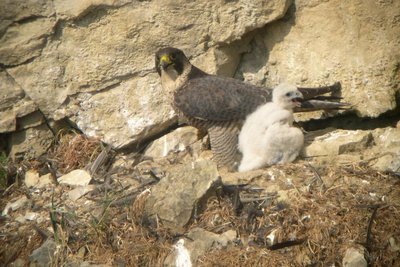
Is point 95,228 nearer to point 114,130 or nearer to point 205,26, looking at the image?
point 114,130

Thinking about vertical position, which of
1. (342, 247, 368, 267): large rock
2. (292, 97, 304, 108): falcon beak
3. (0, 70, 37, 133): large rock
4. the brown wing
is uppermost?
(0, 70, 37, 133): large rock

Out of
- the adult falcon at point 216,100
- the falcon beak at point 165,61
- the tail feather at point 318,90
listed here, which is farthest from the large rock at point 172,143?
the tail feather at point 318,90

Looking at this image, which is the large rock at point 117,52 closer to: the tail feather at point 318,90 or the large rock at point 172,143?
the large rock at point 172,143

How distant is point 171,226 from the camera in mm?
4605

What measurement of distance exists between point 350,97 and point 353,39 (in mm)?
508

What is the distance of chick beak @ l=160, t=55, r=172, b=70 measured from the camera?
5.57 meters

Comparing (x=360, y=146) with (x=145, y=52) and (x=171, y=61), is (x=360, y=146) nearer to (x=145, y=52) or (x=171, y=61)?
(x=171, y=61)

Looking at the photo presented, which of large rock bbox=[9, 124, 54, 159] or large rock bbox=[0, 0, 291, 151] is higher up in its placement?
large rock bbox=[0, 0, 291, 151]

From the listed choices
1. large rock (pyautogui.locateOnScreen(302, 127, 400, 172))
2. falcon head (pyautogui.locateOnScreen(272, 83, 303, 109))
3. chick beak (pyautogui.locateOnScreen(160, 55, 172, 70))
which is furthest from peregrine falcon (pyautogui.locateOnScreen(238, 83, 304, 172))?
chick beak (pyautogui.locateOnScreen(160, 55, 172, 70))

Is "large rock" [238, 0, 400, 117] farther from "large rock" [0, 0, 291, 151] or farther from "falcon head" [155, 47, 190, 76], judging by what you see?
"falcon head" [155, 47, 190, 76]

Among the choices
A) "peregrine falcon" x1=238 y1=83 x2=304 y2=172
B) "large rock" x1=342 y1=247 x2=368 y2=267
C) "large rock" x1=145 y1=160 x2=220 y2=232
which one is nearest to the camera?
"large rock" x1=342 y1=247 x2=368 y2=267

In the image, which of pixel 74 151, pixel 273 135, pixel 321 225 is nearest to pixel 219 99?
pixel 273 135

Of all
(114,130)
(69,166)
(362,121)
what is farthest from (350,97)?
(69,166)

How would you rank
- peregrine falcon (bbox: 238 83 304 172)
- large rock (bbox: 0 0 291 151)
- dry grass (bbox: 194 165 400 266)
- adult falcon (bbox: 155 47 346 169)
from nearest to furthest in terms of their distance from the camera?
dry grass (bbox: 194 165 400 266)
peregrine falcon (bbox: 238 83 304 172)
adult falcon (bbox: 155 47 346 169)
large rock (bbox: 0 0 291 151)
